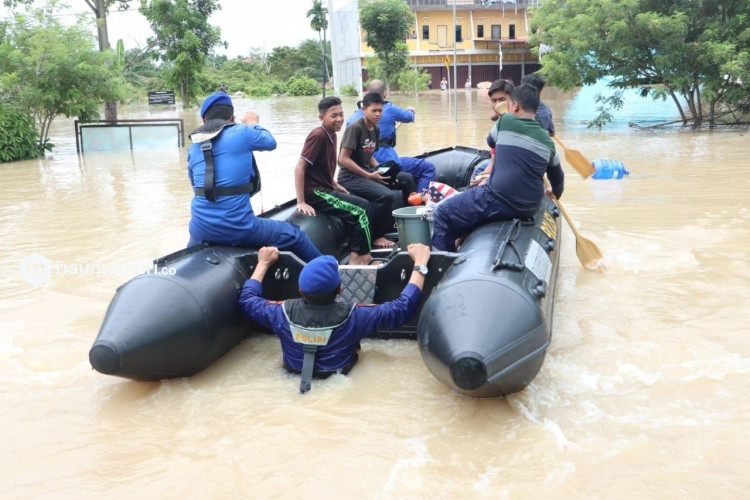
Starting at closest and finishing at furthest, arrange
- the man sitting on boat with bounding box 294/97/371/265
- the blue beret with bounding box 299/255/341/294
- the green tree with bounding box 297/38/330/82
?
the blue beret with bounding box 299/255/341/294
the man sitting on boat with bounding box 294/97/371/265
the green tree with bounding box 297/38/330/82

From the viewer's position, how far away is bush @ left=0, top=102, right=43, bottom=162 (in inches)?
623

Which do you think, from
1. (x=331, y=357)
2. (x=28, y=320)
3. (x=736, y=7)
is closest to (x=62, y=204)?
(x=28, y=320)

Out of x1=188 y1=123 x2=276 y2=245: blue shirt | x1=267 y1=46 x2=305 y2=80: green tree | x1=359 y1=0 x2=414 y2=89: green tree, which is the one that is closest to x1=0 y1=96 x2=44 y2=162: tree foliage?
x1=188 y1=123 x2=276 y2=245: blue shirt

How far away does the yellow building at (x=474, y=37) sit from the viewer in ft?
160

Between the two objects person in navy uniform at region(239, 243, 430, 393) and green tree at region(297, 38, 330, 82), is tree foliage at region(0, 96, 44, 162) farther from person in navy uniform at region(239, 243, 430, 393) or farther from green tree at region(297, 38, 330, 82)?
green tree at region(297, 38, 330, 82)

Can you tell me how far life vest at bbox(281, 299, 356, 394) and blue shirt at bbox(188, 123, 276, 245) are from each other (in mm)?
843

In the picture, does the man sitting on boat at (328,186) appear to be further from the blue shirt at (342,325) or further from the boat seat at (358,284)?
the blue shirt at (342,325)

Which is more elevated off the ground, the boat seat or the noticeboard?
the noticeboard

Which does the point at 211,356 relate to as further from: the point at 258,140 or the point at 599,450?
the point at 599,450

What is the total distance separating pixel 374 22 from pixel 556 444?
3907 cm

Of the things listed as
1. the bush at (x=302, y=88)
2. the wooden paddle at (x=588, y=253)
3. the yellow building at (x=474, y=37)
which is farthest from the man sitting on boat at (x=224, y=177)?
the bush at (x=302, y=88)

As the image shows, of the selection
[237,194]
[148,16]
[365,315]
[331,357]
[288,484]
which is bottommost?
[288,484]

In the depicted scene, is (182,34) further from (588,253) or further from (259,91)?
(259,91)

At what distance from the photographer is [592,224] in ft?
27.6
